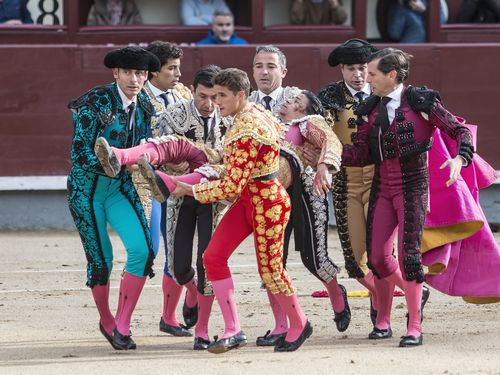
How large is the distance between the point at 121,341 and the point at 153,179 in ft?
3.26

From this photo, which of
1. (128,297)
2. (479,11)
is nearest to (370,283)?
(128,297)

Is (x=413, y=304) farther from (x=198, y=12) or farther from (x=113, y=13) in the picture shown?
(x=113, y=13)

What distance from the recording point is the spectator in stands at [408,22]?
43.3 feet

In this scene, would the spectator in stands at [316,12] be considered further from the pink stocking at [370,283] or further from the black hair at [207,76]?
the black hair at [207,76]

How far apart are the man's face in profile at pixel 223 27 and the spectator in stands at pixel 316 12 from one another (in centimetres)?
82

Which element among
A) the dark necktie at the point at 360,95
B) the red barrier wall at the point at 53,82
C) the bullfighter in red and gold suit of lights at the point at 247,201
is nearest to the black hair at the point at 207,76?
the bullfighter in red and gold suit of lights at the point at 247,201

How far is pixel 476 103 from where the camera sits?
13.0m

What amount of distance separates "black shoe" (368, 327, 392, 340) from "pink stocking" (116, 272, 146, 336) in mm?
1207

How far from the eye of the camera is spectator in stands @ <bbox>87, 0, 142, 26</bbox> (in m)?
13.2

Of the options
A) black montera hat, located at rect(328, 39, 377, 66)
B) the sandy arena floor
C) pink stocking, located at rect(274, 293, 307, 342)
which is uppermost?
black montera hat, located at rect(328, 39, 377, 66)

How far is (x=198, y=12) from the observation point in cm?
1322

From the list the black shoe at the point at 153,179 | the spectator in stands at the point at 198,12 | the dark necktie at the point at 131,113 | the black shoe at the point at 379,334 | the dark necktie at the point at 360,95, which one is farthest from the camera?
the spectator in stands at the point at 198,12

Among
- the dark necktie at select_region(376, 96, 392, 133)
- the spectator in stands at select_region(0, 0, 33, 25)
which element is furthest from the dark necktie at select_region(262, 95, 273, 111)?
the spectator in stands at select_region(0, 0, 33, 25)

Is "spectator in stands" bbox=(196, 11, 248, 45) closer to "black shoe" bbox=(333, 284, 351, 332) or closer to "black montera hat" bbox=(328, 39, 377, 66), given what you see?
"black montera hat" bbox=(328, 39, 377, 66)
